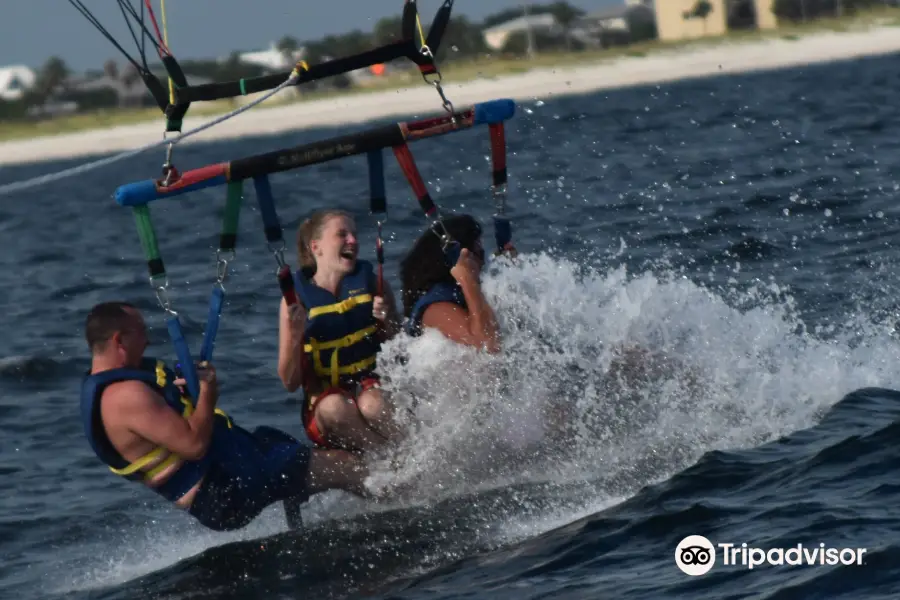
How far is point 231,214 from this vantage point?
23.7 feet

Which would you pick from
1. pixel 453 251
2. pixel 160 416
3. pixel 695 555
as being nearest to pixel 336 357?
pixel 453 251

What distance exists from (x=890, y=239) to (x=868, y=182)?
156 inches

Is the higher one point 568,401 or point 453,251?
point 453,251

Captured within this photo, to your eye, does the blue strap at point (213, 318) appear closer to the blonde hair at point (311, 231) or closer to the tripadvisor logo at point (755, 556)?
the blonde hair at point (311, 231)

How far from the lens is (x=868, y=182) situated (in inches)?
673

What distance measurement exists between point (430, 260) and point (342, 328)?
0.58 meters

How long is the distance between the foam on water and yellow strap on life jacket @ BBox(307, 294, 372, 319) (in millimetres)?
293

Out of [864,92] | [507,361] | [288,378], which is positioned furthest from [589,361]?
[864,92]

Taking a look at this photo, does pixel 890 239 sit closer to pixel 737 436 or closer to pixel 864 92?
pixel 737 436

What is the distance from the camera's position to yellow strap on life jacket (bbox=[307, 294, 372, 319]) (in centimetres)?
766

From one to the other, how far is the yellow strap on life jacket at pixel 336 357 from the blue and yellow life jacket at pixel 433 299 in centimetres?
24

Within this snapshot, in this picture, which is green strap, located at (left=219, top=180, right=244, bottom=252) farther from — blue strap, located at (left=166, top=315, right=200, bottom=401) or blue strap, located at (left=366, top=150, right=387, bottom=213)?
blue strap, located at (left=366, top=150, right=387, bottom=213)

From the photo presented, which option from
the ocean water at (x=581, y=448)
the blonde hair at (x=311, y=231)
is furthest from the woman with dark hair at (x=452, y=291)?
the blonde hair at (x=311, y=231)

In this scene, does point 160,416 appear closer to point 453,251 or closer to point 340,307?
point 340,307
